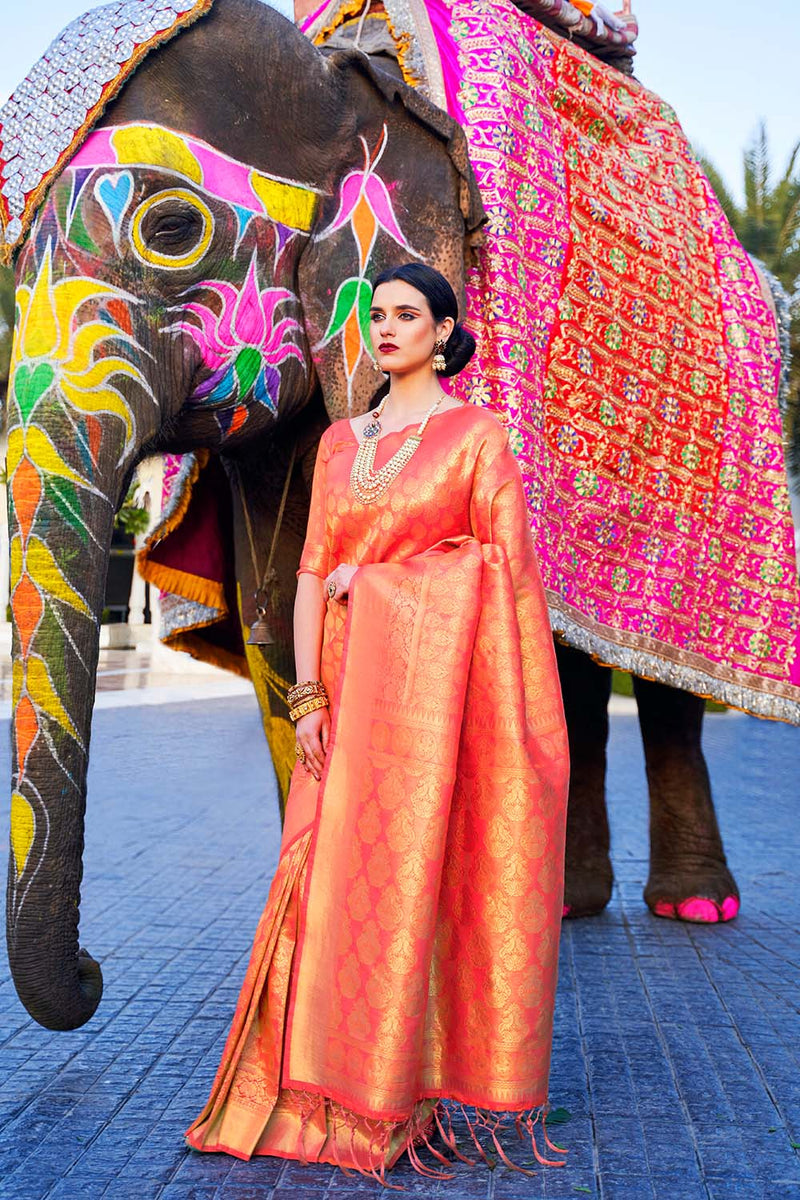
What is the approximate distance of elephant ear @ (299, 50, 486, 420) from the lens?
3105 mm

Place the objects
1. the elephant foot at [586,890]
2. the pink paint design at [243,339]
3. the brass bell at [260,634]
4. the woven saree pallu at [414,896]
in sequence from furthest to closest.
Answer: the elephant foot at [586,890] → the brass bell at [260,634] → the pink paint design at [243,339] → the woven saree pallu at [414,896]

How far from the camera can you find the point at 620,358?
3924 millimetres

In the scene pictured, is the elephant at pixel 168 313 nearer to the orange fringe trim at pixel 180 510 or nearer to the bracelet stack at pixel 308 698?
the orange fringe trim at pixel 180 510

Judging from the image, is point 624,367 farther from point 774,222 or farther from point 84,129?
point 774,222

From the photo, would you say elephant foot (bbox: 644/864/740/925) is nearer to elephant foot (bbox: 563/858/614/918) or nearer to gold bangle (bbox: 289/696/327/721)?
elephant foot (bbox: 563/858/614/918)

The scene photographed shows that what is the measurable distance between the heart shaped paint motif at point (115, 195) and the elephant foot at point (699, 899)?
9.50ft

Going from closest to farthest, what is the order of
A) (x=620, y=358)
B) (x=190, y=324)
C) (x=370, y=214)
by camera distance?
(x=190, y=324) → (x=370, y=214) → (x=620, y=358)

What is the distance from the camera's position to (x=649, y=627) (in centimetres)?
408

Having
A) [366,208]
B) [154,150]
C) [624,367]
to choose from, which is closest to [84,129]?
[154,150]

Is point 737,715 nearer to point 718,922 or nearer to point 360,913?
point 718,922

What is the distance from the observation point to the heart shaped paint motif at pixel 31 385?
262 centimetres

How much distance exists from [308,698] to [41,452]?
2.18ft

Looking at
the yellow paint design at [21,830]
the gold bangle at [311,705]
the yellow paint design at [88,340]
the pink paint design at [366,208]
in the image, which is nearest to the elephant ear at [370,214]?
the pink paint design at [366,208]

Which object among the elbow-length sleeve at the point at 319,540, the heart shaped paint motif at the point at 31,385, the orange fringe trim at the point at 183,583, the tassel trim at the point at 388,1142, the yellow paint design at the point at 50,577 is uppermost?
the heart shaped paint motif at the point at 31,385
